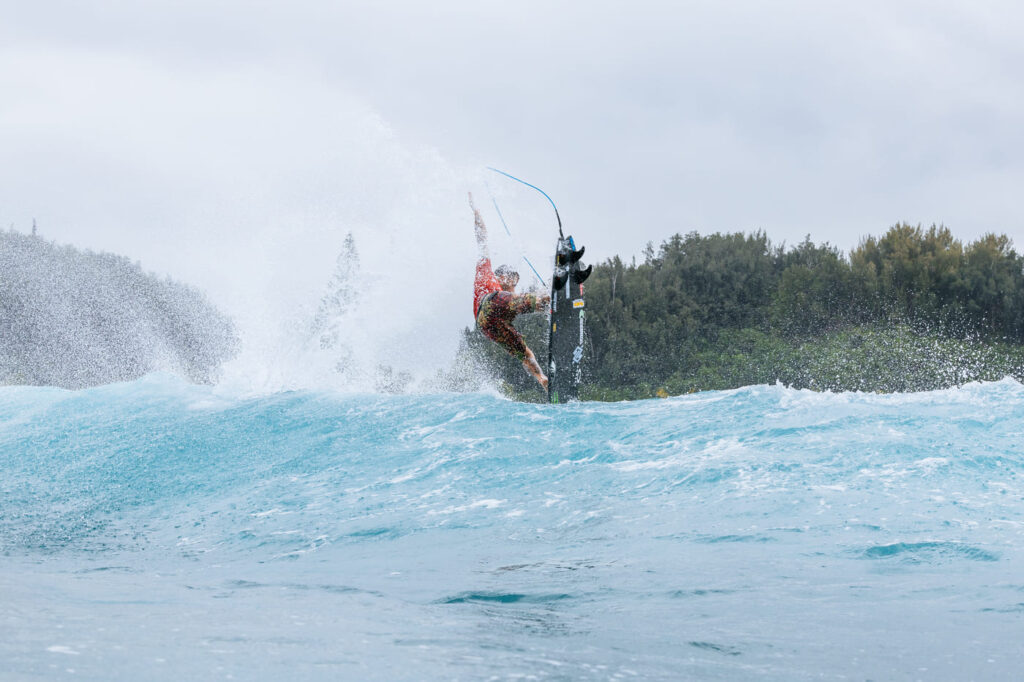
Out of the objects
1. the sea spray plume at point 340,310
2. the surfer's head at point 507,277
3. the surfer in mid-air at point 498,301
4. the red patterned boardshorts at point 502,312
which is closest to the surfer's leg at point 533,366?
the surfer in mid-air at point 498,301

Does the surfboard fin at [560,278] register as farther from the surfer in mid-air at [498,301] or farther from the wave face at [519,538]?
the wave face at [519,538]

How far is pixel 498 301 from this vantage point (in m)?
12.1

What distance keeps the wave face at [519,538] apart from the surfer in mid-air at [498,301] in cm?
180

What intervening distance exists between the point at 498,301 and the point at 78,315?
27613 millimetres

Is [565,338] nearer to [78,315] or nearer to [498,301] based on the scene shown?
[498,301]

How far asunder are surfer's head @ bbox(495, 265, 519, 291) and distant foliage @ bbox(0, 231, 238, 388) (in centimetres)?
1260

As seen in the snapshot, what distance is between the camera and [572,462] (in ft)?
25.8

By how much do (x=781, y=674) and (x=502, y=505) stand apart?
12.3 ft

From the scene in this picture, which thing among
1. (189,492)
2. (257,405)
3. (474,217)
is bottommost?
(189,492)

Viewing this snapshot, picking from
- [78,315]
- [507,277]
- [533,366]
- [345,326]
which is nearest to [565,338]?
[533,366]

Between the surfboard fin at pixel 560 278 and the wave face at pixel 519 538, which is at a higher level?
the surfboard fin at pixel 560 278

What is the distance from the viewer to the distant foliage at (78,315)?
90.1 ft

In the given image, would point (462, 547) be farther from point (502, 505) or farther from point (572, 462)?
point (572, 462)

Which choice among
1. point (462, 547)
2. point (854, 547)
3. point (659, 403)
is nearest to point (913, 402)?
point (659, 403)
